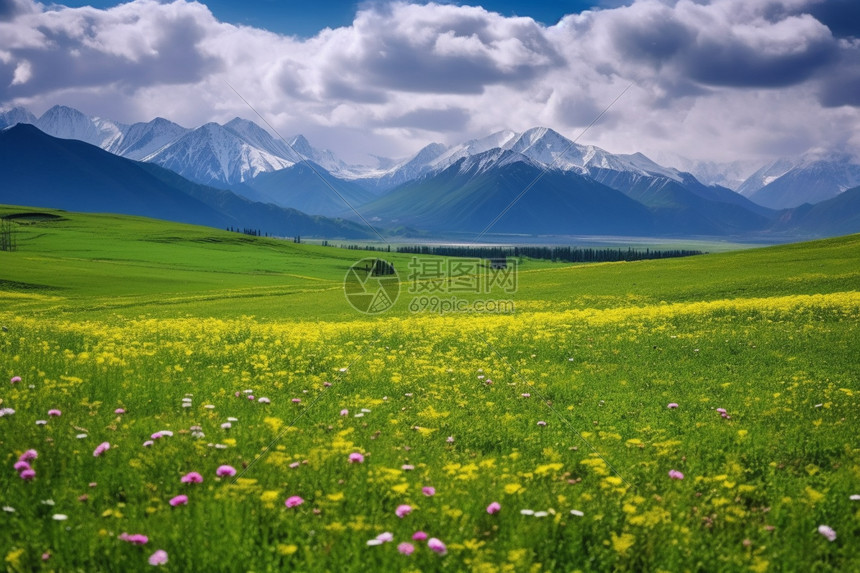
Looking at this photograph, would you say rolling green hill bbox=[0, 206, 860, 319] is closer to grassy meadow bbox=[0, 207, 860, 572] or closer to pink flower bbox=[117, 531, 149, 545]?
grassy meadow bbox=[0, 207, 860, 572]

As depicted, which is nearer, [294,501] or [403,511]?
[403,511]

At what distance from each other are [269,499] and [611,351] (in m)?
15.2

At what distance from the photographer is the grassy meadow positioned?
6469 mm

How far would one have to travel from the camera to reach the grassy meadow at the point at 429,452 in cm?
647

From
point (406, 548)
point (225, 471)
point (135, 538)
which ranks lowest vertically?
point (406, 548)

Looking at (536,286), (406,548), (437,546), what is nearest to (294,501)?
(406,548)

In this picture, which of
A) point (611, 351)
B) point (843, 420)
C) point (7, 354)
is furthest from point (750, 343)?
point (7, 354)

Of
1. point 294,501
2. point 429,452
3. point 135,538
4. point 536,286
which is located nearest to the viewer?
point 135,538

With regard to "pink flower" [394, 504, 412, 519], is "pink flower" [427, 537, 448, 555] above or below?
below

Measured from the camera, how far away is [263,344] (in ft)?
62.6

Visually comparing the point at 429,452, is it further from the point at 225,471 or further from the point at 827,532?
the point at 827,532

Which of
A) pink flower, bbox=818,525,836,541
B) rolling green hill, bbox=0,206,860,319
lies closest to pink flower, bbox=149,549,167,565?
pink flower, bbox=818,525,836,541

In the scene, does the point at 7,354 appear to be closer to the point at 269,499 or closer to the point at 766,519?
the point at 269,499

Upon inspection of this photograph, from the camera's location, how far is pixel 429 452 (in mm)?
9672
